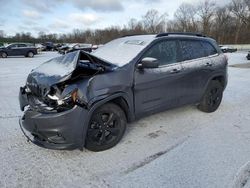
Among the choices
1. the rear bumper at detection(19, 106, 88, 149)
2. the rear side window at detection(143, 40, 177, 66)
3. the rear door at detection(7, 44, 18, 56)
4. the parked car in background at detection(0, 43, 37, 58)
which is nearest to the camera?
the rear bumper at detection(19, 106, 88, 149)

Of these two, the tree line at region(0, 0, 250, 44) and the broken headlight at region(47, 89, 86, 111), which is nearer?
the broken headlight at region(47, 89, 86, 111)

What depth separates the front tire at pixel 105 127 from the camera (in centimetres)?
325

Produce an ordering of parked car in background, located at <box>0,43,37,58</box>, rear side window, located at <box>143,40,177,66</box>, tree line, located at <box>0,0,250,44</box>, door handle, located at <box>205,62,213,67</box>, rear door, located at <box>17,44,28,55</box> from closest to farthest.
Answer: rear side window, located at <box>143,40,177,66</box>, door handle, located at <box>205,62,213,67</box>, parked car in background, located at <box>0,43,37,58</box>, rear door, located at <box>17,44,28,55</box>, tree line, located at <box>0,0,250,44</box>

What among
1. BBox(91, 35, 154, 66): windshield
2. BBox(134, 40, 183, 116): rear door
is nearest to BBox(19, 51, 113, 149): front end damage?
BBox(91, 35, 154, 66): windshield

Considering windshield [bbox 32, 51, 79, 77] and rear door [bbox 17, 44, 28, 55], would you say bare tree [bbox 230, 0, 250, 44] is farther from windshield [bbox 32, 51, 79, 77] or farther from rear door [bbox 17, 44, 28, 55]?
windshield [bbox 32, 51, 79, 77]

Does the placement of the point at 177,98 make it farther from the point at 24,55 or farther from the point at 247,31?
the point at 247,31

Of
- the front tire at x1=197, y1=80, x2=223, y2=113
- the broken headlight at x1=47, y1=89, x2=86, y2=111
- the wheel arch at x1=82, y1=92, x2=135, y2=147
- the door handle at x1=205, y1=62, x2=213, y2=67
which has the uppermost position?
the door handle at x1=205, y1=62, x2=213, y2=67

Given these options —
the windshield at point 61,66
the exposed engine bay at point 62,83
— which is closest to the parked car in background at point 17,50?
the windshield at point 61,66

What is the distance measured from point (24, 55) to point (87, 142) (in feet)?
80.0

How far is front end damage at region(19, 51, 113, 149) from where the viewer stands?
292cm

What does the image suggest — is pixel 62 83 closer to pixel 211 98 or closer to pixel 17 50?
pixel 211 98

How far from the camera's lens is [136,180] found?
274 cm

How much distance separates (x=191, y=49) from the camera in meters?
4.61

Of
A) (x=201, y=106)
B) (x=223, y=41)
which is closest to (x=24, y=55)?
(x=201, y=106)
